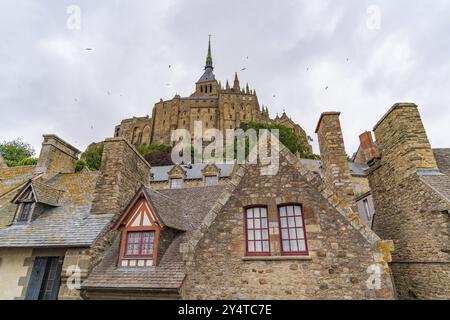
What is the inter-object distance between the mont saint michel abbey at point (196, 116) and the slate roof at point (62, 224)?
60803 millimetres

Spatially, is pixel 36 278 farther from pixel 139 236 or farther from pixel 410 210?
pixel 410 210

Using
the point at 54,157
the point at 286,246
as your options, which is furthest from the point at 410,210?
the point at 54,157

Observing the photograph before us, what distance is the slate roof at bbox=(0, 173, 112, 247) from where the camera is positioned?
7.14 m

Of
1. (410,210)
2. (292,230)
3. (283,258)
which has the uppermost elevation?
(410,210)

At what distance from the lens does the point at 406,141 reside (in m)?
7.52

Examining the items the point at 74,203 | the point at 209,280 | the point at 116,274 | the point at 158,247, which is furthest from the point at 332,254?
the point at 74,203

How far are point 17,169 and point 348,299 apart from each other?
1637 centimetres

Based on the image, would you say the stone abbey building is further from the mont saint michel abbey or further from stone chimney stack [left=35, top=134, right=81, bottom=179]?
the mont saint michel abbey

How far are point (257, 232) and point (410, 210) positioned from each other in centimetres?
509

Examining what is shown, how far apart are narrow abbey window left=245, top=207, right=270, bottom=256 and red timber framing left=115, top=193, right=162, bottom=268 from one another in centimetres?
256

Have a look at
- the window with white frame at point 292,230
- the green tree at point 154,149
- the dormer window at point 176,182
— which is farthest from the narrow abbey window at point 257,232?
the green tree at point 154,149

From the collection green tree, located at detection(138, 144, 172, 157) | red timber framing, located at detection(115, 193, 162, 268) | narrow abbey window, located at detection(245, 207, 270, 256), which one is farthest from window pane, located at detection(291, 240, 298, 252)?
green tree, located at detection(138, 144, 172, 157)

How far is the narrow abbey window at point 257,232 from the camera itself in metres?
6.08

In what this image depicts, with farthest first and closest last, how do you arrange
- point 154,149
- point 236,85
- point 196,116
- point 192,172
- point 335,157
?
point 236,85 → point 196,116 → point 154,149 → point 192,172 → point 335,157
